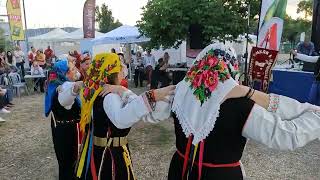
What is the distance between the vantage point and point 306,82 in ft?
27.0

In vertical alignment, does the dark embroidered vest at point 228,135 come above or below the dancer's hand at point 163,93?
below

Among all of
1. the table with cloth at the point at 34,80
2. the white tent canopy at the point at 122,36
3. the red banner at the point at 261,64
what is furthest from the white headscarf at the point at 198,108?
the table with cloth at the point at 34,80

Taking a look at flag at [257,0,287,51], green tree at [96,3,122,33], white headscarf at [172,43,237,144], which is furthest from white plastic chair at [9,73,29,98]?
green tree at [96,3,122,33]

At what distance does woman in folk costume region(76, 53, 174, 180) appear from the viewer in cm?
258

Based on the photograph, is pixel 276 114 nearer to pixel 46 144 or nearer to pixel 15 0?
pixel 46 144

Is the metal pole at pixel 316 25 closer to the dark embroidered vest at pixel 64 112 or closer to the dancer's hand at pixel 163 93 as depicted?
the dark embroidered vest at pixel 64 112

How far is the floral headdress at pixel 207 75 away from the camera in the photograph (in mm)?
1952

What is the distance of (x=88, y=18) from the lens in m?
16.5

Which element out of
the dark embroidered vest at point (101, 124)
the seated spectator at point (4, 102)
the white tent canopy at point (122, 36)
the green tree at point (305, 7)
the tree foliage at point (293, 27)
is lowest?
the seated spectator at point (4, 102)

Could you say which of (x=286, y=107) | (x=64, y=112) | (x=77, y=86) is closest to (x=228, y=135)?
(x=286, y=107)

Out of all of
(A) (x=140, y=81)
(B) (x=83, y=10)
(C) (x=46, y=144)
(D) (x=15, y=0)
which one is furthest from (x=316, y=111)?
(D) (x=15, y=0)

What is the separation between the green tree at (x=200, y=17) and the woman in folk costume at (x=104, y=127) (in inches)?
184

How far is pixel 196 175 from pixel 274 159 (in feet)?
11.3

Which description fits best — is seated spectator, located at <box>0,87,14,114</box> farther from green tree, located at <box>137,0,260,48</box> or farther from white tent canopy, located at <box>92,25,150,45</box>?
white tent canopy, located at <box>92,25,150,45</box>
